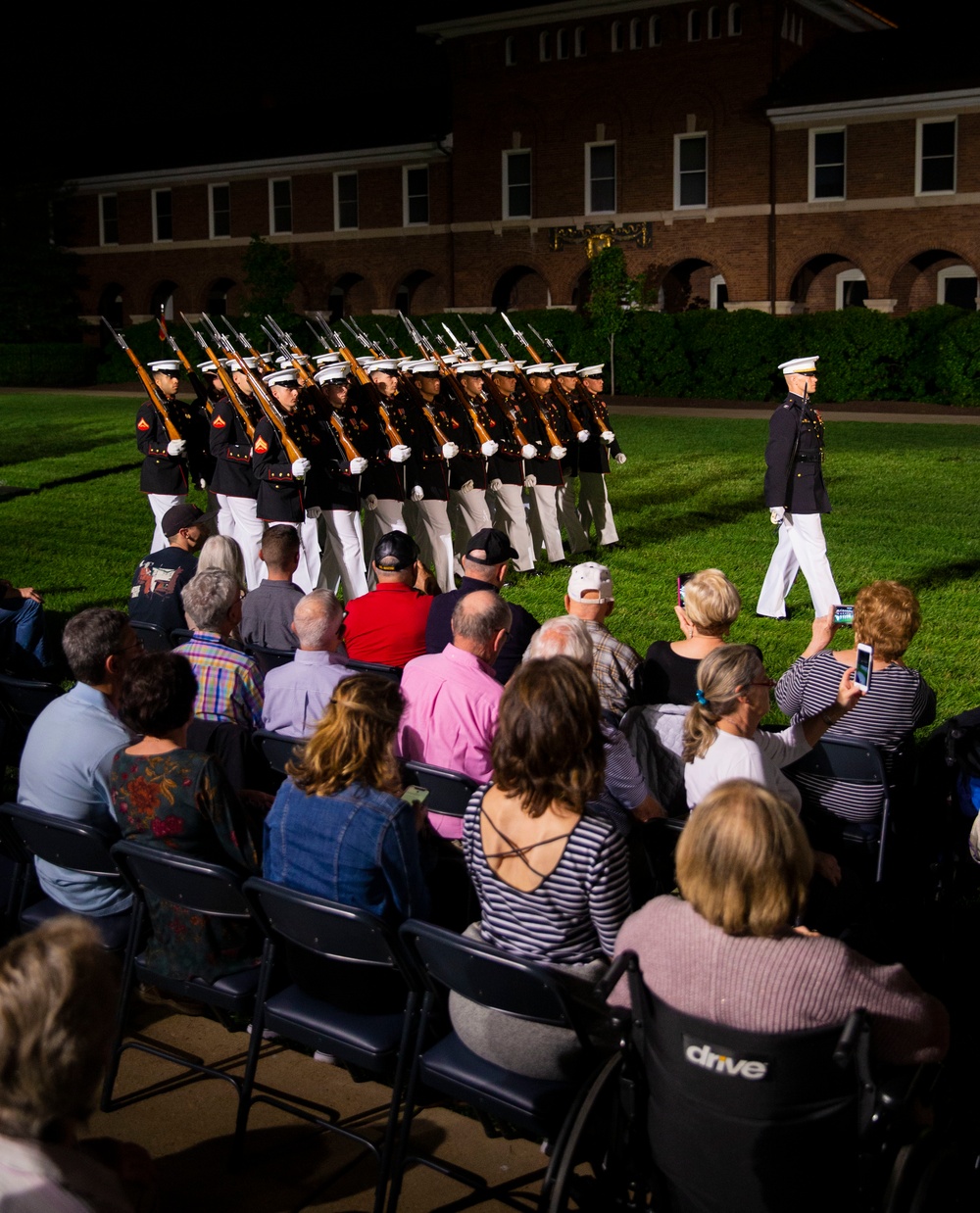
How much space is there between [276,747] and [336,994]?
4.65 ft

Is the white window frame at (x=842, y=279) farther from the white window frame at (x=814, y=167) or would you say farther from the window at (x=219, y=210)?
the window at (x=219, y=210)

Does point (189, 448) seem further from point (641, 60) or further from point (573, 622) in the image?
point (641, 60)

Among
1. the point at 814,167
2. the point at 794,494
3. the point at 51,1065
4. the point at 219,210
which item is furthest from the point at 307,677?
the point at 219,210

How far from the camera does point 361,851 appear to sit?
3846mm

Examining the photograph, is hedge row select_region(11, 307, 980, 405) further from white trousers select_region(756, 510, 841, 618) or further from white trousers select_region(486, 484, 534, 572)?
white trousers select_region(756, 510, 841, 618)

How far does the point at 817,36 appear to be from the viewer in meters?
35.6

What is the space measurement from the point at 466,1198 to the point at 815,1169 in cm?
110

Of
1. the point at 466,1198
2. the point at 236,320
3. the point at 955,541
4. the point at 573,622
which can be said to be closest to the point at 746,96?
the point at 236,320

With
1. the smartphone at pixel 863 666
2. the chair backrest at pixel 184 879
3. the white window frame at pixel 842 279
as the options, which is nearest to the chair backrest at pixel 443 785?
the chair backrest at pixel 184 879

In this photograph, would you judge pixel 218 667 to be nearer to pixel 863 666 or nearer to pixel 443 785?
pixel 443 785

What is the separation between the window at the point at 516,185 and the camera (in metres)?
37.5

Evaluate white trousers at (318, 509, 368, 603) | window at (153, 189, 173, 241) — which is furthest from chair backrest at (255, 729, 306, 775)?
window at (153, 189, 173, 241)

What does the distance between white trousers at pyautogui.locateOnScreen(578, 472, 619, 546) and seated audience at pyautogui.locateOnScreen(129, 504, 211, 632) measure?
506cm

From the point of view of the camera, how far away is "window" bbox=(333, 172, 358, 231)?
4047cm
